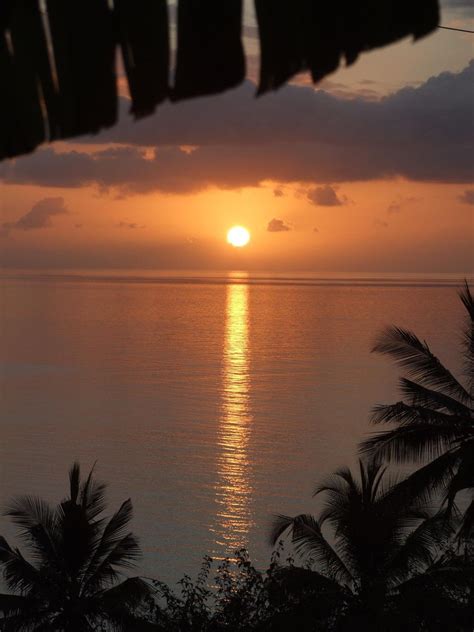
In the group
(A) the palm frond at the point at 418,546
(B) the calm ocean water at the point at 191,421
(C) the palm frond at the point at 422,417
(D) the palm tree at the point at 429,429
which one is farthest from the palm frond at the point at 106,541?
(B) the calm ocean water at the point at 191,421

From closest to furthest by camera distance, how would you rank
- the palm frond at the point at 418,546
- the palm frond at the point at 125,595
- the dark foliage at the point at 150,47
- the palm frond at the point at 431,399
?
the dark foliage at the point at 150,47
the palm frond at the point at 431,399
the palm frond at the point at 418,546
the palm frond at the point at 125,595

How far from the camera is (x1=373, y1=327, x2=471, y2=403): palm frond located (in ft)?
62.7

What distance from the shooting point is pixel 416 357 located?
1938cm

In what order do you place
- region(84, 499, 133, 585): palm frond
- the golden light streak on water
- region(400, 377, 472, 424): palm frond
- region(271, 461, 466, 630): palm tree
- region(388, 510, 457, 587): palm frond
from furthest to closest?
1. the golden light streak on water
2. region(84, 499, 133, 585): palm frond
3. region(388, 510, 457, 587): palm frond
4. region(271, 461, 466, 630): palm tree
5. region(400, 377, 472, 424): palm frond

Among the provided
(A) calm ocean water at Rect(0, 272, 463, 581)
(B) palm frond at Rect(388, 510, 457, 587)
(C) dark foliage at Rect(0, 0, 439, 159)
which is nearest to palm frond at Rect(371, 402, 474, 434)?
(B) palm frond at Rect(388, 510, 457, 587)

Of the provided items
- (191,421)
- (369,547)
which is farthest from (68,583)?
(191,421)

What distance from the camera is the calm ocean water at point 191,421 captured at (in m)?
50.2

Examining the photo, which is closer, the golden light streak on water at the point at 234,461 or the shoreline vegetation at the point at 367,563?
the shoreline vegetation at the point at 367,563

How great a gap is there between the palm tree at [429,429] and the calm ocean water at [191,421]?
86.0ft

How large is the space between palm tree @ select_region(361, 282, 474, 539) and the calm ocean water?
86.0 feet

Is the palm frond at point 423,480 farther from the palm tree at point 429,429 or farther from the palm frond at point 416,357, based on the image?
the palm frond at point 416,357

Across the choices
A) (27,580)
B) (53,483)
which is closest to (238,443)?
(53,483)

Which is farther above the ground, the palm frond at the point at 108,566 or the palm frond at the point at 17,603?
the palm frond at the point at 108,566

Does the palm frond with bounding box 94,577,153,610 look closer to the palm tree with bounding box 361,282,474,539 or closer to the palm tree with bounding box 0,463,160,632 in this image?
the palm tree with bounding box 0,463,160,632
